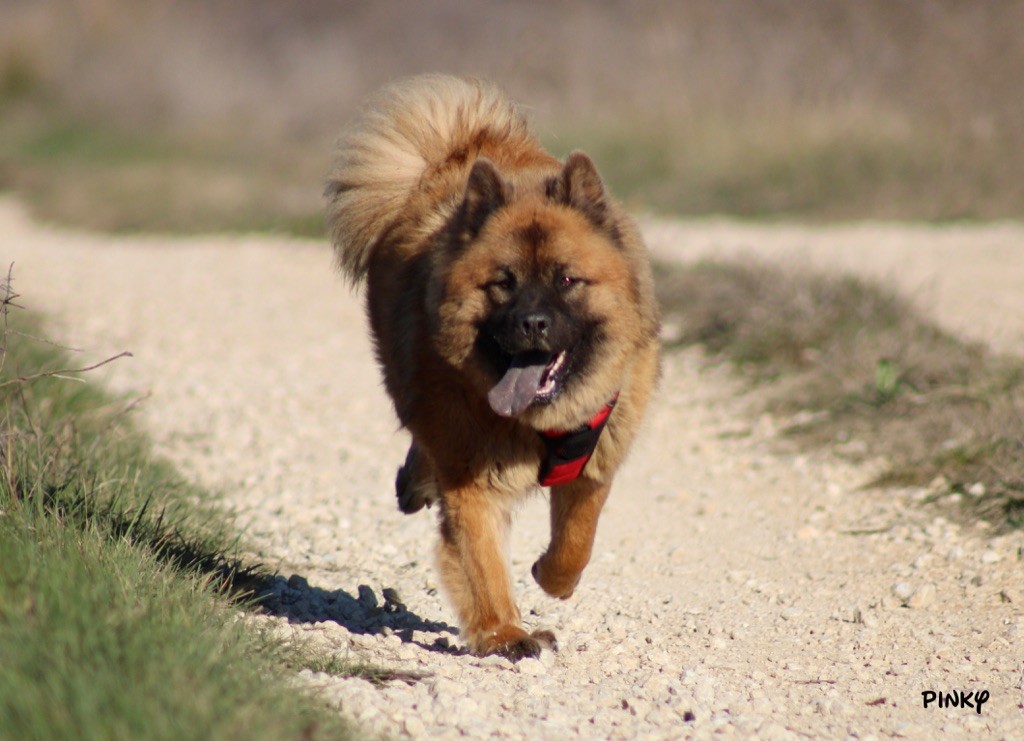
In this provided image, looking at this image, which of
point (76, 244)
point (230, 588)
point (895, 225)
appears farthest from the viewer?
point (76, 244)

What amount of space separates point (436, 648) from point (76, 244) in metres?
15.0

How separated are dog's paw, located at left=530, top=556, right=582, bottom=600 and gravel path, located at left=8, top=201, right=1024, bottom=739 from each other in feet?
0.40

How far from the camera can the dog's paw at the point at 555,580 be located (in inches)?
188

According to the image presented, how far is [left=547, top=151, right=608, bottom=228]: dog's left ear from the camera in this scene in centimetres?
448

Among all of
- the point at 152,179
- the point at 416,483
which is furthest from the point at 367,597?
the point at 152,179

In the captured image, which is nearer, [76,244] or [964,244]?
[964,244]

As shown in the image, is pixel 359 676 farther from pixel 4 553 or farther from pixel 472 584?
pixel 4 553

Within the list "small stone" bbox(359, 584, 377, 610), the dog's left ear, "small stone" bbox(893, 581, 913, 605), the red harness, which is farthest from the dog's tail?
"small stone" bbox(893, 581, 913, 605)

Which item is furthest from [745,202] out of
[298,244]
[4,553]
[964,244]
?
[4,553]

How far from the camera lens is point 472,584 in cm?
437

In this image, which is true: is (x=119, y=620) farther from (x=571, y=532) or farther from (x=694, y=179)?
(x=694, y=179)

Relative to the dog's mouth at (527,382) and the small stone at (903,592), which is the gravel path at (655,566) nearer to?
the small stone at (903,592)

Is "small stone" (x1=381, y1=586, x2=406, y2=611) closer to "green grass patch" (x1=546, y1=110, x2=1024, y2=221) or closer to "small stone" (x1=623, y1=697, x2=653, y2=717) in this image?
"small stone" (x1=623, y1=697, x2=653, y2=717)

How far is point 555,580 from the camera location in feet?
15.7
